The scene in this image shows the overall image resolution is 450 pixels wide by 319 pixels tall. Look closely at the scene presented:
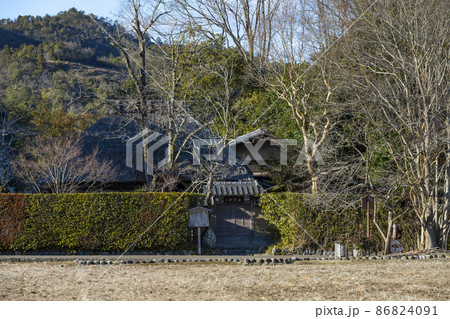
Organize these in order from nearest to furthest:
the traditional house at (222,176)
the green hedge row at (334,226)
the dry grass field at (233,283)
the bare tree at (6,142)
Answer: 1. the dry grass field at (233,283)
2. the green hedge row at (334,226)
3. the traditional house at (222,176)
4. the bare tree at (6,142)

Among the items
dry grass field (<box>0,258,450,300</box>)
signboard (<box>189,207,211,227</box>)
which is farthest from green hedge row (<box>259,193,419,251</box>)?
dry grass field (<box>0,258,450,300</box>)

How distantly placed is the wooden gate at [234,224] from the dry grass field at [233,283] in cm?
829

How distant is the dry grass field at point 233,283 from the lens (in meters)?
8.30

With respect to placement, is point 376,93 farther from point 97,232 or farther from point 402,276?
point 97,232

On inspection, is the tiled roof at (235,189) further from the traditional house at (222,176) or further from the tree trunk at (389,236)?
the tree trunk at (389,236)

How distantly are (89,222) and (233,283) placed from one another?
9.87 m

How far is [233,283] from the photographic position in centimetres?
964

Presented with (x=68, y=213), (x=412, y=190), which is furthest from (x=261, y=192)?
(x=68, y=213)

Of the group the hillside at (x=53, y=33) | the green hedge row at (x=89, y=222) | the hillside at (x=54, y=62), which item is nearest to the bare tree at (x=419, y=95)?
the green hedge row at (x=89, y=222)

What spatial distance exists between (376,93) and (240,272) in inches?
357

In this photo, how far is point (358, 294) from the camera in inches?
329

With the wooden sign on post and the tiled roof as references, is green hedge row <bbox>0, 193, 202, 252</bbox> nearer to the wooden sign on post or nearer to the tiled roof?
the wooden sign on post

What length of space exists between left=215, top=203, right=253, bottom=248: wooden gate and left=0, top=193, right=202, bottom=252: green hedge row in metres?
3.18

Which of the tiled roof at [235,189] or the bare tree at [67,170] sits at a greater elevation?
the bare tree at [67,170]
